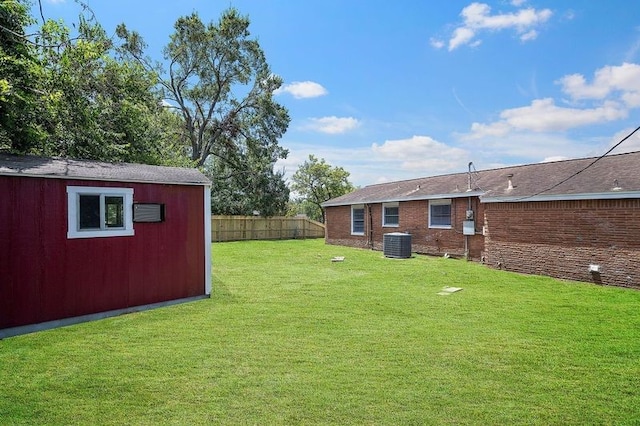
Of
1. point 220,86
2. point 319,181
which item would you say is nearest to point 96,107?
point 220,86

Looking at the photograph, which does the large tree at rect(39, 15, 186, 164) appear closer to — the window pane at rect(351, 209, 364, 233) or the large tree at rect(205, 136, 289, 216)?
the window pane at rect(351, 209, 364, 233)

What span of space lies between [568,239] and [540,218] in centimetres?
98

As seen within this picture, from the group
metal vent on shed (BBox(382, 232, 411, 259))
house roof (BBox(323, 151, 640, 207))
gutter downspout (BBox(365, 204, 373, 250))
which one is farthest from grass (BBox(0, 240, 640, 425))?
gutter downspout (BBox(365, 204, 373, 250))

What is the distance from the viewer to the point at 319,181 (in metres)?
36.6

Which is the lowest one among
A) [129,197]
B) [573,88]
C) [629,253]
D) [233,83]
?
[629,253]

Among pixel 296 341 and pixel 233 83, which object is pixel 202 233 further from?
pixel 233 83

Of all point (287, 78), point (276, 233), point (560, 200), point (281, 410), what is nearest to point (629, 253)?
point (560, 200)

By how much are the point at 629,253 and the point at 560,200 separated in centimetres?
210

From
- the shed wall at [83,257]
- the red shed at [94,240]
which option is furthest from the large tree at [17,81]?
the shed wall at [83,257]

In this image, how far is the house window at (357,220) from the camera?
68.5 ft

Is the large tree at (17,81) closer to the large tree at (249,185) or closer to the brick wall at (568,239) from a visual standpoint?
the brick wall at (568,239)

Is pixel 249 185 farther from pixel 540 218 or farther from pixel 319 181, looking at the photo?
pixel 540 218

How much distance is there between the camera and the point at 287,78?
30.7 m

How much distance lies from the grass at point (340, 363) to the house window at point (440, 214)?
8223mm
